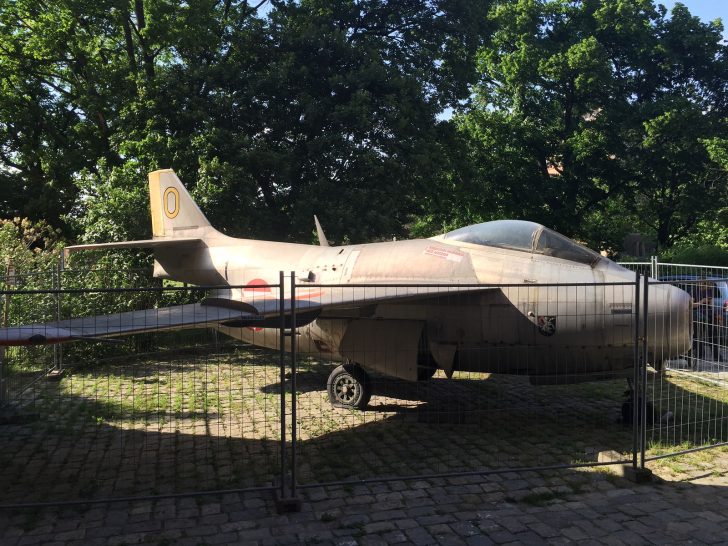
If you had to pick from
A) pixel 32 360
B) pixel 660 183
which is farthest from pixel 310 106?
pixel 660 183

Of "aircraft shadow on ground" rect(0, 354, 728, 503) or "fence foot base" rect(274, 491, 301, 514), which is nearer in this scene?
"fence foot base" rect(274, 491, 301, 514)

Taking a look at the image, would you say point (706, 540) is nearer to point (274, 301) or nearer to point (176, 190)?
point (274, 301)

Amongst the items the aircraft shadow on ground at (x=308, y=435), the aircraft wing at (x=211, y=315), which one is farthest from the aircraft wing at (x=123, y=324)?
the aircraft shadow on ground at (x=308, y=435)

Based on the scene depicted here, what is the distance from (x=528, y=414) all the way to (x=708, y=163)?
23.1m

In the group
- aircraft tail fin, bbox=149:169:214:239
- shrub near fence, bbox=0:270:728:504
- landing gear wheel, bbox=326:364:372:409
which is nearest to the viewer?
shrub near fence, bbox=0:270:728:504

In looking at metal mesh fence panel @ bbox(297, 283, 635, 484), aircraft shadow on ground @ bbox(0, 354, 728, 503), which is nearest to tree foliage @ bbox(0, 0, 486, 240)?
aircraft shadow on ground @ bbox(0, 354, 728, 503)

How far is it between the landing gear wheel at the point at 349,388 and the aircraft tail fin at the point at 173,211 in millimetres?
4855

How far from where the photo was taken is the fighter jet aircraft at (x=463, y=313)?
652 centimetres

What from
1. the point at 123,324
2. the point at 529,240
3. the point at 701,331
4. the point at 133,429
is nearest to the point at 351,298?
the point at 529,240

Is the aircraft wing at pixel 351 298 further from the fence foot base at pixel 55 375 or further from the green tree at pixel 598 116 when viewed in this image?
the green tree at pixel 598 116

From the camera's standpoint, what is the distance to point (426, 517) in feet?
15.8

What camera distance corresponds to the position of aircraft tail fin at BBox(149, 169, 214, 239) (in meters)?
12.1

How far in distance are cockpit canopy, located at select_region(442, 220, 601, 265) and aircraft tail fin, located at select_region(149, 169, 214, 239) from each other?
6.27 m

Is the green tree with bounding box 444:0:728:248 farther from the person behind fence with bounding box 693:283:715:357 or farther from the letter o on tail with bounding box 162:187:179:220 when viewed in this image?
the person behind fence with bounding box 693:283:715:357
